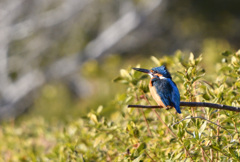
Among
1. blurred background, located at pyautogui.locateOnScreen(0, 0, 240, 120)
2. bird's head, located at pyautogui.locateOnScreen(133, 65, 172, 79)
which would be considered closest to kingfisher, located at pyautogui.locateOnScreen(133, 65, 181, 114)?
bird's head, located at pyautogui.locateOnScreen(133, 65, 172, 79)

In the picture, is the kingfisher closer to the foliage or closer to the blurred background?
the foliage

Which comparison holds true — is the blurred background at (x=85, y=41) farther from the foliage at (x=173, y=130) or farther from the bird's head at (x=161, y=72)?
the bird's head at (x=161, y=72)

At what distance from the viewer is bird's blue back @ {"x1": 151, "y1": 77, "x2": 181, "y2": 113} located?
1.87 m

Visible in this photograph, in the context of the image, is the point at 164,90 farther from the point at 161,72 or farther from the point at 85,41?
the point at 85,41

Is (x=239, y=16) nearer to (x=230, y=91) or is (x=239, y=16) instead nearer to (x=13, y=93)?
(x=13, y=93)

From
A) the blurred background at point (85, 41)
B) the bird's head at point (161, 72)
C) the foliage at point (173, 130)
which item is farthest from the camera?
the blurred background at point (85, 41)

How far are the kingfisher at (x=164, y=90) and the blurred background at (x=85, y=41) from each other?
5.95m

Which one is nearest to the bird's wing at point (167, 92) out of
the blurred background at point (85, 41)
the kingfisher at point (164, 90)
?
the kingfisher at point (164, 90)

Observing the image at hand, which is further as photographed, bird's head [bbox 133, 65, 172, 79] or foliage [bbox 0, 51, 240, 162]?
bird's head [bbox 133, 65, 172, 79]

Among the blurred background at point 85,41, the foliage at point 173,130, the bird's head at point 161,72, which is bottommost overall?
the foliage at point 173,130

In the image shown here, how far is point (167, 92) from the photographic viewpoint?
75.0 inches

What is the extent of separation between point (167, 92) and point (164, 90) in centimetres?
2

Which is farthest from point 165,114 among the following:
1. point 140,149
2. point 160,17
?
point 160,17

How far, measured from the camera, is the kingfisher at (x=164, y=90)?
6.15 feet
